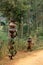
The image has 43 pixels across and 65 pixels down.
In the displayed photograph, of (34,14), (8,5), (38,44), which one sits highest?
(8,5)

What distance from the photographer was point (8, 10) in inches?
533

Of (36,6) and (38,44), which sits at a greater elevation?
(36,6)

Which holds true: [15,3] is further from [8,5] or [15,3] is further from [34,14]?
[34,14]

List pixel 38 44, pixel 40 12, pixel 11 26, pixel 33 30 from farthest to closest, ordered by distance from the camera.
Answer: pixel 40 12, pixel 33 30, pixel 38 44, pixel 11 26

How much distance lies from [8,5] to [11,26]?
2261 millimetres

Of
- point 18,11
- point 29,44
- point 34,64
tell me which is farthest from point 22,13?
point 34,64

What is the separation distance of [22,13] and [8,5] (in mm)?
1510

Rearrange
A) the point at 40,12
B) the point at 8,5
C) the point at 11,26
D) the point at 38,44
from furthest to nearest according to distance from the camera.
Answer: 1. the point at 40,12
2. the point at 38,44
3. the point at 8,5
4. the point at 11,26

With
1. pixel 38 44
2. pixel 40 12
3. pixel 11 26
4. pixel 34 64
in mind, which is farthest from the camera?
pixel 40 12

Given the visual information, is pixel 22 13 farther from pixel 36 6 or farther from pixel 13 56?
pixel 36 6

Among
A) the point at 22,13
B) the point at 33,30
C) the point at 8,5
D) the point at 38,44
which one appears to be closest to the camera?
the point at 8,5

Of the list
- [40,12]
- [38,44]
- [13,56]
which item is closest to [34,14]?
[40,12]

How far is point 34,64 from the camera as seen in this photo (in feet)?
33.3

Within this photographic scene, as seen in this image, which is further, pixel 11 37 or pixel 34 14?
pixel 34 14
